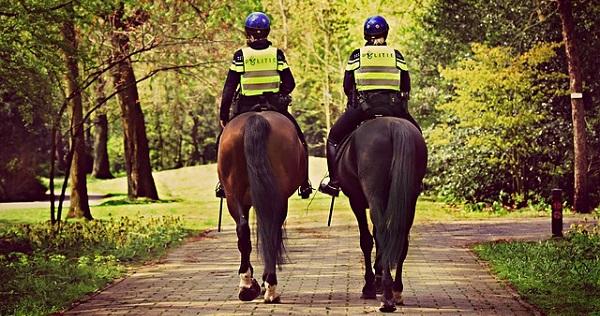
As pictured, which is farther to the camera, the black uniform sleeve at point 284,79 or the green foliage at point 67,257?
the green foliage at point 67,257

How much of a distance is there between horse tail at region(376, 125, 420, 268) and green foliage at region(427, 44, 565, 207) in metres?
18.0

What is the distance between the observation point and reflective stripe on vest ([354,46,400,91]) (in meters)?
11.8

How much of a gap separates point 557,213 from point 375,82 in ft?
27.4

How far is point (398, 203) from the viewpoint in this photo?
10.9m

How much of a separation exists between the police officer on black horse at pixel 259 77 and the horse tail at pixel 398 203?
1.66 m

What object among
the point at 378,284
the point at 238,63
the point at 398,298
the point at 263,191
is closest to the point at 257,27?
the point at 238,63

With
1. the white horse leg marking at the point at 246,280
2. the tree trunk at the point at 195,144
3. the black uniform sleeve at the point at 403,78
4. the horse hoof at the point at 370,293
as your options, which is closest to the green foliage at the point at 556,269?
the horse hoof at the point at 370,293

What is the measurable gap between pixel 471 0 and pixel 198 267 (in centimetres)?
1976

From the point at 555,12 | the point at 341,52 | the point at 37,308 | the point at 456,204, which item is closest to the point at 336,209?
the point at 456,204

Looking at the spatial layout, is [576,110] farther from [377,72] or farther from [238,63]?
[238,63]

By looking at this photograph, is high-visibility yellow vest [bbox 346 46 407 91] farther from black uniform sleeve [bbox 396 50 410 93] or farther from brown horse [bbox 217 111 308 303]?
brown horse [bbox 217 111 308 303]

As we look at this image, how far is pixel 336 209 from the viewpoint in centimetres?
3297

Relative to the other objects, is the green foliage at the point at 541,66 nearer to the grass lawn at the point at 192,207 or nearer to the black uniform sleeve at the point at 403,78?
the grass lawn at the point at 192,207

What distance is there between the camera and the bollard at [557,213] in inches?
750
